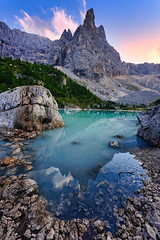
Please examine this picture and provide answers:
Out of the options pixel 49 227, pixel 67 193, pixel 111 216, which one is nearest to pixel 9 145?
pixel 67 193

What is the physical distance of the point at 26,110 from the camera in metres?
21.7

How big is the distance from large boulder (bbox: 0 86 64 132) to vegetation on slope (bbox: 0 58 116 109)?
60546mm

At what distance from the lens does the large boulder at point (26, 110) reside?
2127 centimetres

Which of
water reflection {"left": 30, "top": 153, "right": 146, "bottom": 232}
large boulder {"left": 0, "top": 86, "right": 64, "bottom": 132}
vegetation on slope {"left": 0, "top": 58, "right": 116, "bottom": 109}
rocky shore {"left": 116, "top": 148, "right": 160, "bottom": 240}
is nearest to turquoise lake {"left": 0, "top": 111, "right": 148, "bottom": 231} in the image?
water reflection {"left": 30, "top": 153, "right": 146, "bottom": 232}

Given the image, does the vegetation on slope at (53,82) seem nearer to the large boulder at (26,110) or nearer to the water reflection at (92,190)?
the large boulder at (26,110)

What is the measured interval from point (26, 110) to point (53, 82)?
103 metres

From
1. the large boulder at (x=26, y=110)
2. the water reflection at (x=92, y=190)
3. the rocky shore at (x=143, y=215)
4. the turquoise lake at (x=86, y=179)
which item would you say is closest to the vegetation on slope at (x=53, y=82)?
the large boulder at (x=26, y=110)

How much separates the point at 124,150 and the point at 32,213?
525 inches

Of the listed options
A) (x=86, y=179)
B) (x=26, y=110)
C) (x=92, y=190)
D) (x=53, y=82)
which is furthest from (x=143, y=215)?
(x=53, y=82)

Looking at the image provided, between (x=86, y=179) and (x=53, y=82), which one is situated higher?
(x=53, y=82)

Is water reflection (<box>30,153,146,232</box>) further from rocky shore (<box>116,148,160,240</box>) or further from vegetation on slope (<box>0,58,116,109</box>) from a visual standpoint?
vegetation on slope (<box>0,58,116,109</box>)

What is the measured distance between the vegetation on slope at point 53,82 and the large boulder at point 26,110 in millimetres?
60546

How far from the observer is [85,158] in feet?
45.6

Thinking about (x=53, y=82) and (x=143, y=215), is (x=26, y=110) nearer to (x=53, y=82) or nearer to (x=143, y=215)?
(x=143, y=215)
